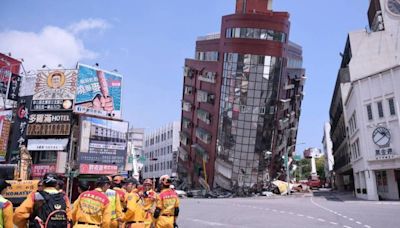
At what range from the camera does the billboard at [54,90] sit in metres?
40.4

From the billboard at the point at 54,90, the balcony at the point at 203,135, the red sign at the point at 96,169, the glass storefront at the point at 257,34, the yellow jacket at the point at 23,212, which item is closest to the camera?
the yellow jacket at the point at 23,212

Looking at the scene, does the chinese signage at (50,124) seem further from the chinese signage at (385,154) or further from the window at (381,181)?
the window at (381,181)

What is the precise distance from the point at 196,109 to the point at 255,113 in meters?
12.8

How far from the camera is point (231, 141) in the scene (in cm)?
5203

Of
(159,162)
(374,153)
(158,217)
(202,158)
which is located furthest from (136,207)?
(159,162)

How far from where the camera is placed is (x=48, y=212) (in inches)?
217

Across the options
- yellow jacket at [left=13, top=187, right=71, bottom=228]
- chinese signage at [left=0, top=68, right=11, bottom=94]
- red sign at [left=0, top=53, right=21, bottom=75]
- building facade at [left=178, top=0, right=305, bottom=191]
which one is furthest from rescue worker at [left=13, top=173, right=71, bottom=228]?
building facade at [left=178, top=0, right=305, bottom=191]

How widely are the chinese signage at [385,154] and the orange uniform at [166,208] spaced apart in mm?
27025

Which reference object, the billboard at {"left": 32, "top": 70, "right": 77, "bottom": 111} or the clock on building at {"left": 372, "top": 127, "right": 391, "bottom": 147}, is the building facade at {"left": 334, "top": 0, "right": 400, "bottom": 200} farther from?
the billboard at {"left": 32, "top": 70, "right": 77, "bottom": 111}

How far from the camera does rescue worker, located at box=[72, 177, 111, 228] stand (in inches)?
231

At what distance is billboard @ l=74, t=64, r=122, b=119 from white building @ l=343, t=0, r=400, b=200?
25.5 m

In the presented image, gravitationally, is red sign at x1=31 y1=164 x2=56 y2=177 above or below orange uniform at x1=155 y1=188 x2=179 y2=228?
above

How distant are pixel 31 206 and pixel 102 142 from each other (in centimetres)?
3585

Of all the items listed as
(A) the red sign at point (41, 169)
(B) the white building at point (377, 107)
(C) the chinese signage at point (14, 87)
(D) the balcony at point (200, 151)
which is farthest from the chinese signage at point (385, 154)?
(C) the chinese signage at point (14, 87)
